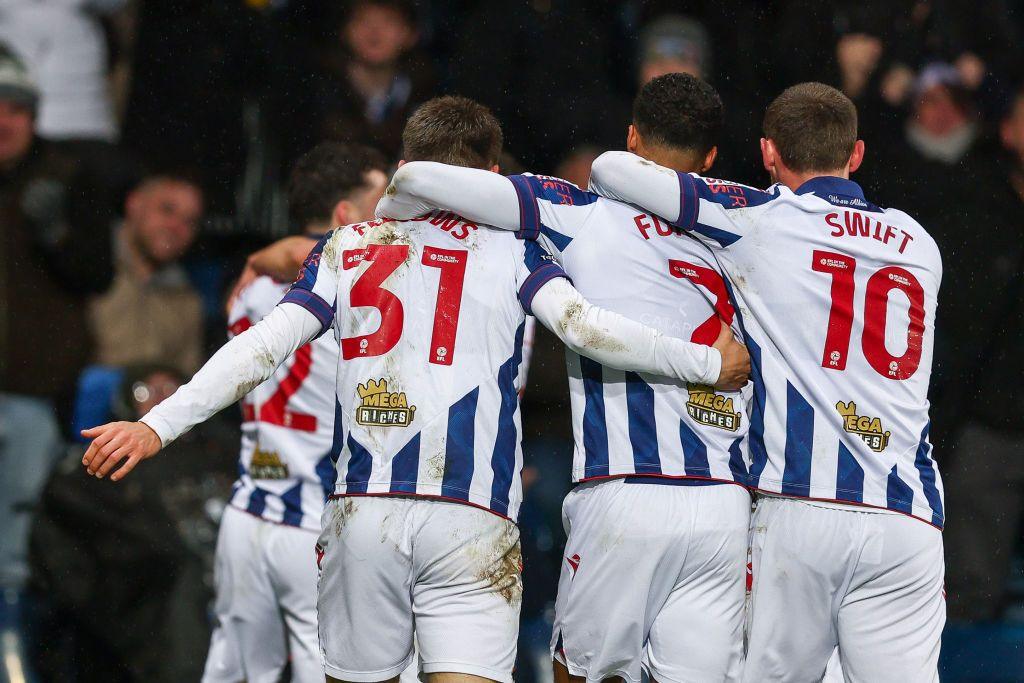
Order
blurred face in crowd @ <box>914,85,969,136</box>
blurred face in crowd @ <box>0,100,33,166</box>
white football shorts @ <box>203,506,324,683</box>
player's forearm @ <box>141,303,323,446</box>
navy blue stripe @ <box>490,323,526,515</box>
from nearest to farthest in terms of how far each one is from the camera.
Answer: player's forearm @ <box>141,303,323,446</box> → navy blue stripe @ <box>490,323,526,515</box> → white football shorts @ <box>203,506,324,683</box> → blurred face in crowd @ <box>914,85,969,136</box> → blurred face in crowd @ <box>0,100,33,166</box>

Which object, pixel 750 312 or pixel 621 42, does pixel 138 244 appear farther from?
pixel 750 312

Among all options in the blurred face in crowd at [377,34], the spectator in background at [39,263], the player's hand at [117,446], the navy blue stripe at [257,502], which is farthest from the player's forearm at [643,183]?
the spectator in background at [39,263]

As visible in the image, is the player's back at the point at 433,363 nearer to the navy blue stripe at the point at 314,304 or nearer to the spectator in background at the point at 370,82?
the navy blue stripe at the point at 314,304

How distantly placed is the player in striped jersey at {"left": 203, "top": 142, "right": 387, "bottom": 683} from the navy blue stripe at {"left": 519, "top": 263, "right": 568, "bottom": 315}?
130 centimetres

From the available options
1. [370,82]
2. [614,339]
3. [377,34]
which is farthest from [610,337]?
[377,34]

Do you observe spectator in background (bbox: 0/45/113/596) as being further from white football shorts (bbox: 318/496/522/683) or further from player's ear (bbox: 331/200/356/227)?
white football shorts (bbox: 318/496/522/683)

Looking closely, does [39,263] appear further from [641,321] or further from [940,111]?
→ [940,111]

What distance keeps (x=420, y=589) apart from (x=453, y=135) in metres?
1.39

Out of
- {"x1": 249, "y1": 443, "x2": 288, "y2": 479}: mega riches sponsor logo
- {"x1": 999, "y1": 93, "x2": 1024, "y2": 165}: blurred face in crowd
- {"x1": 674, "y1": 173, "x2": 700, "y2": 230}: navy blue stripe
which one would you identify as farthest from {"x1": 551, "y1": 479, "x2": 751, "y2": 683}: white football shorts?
{"x1": 999, "y1": 93, "x2": 1024, "y2": 165}: blurred face in crowd

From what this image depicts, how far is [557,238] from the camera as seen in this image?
12.5 feet

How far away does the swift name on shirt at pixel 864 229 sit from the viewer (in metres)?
3.77

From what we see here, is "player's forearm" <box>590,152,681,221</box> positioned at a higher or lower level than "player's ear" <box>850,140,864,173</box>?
lower

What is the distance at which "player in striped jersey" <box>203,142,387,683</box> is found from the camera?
4.69 m

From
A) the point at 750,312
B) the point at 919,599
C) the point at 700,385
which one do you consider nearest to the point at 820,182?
the point at 750,312
